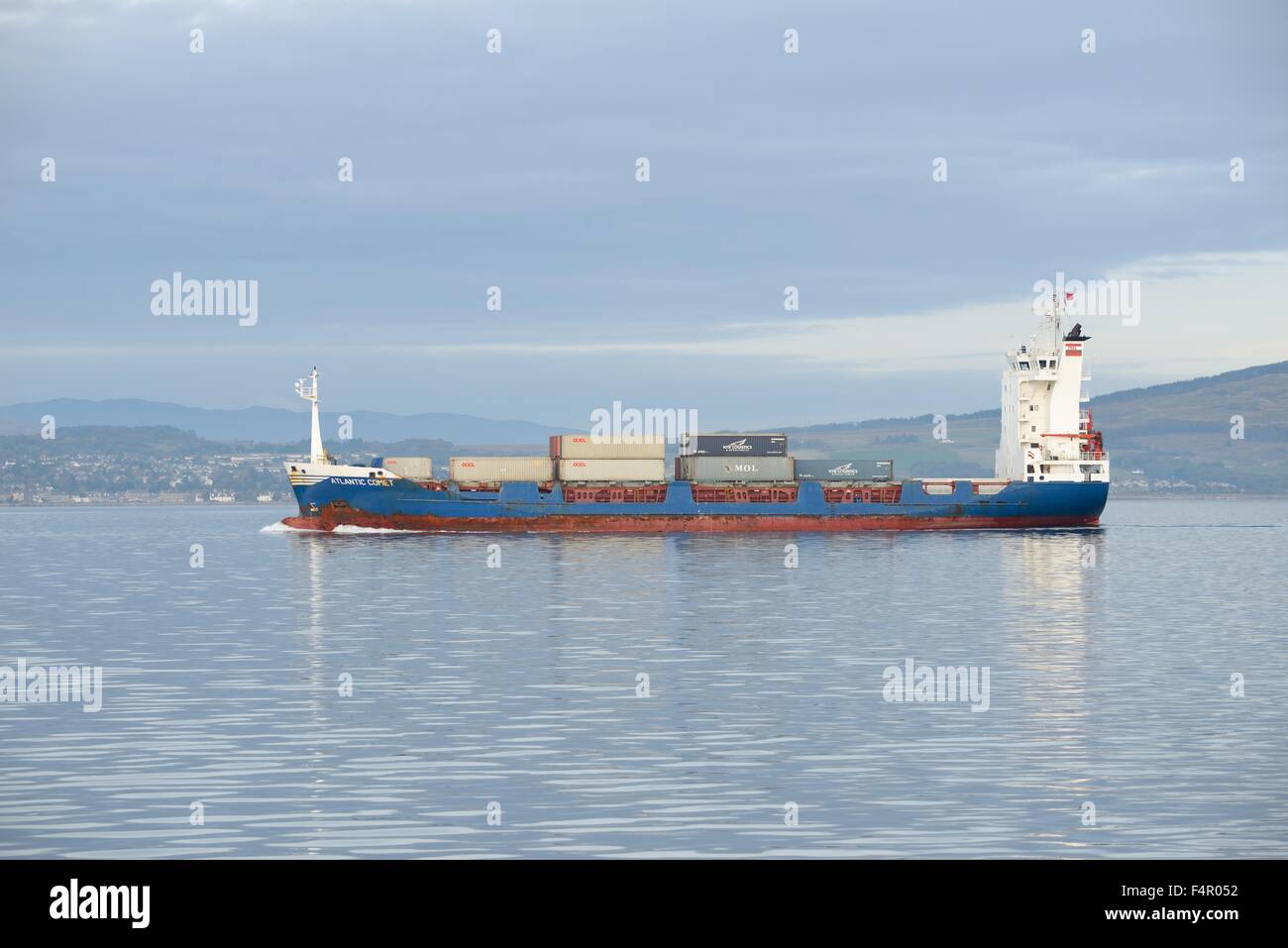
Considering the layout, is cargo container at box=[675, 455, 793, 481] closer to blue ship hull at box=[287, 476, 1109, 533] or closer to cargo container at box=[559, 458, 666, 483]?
blue ship hull at box=[287, 476, 1109, 533]

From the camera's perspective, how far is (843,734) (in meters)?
29.1

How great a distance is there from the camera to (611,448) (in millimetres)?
108625

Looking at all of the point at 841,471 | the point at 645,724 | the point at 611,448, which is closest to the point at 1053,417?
the point at 841,471

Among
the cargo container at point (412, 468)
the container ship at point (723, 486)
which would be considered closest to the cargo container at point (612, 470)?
the container ship at point (723, 486)

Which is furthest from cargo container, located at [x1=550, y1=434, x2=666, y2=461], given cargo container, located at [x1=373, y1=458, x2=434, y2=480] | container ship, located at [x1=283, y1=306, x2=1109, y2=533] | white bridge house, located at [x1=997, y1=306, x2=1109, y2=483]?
white bridge house, located at [x1=997, y1=306, x2=1109, y2=483]

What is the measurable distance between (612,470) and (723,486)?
27.8ft

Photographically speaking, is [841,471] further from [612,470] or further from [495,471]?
[495,471]

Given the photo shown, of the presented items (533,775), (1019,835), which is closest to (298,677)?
(533,775)

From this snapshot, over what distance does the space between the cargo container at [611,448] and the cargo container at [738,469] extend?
9.86 ft

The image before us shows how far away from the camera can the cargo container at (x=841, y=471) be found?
4461 inches

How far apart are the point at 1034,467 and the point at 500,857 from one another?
101 metres
